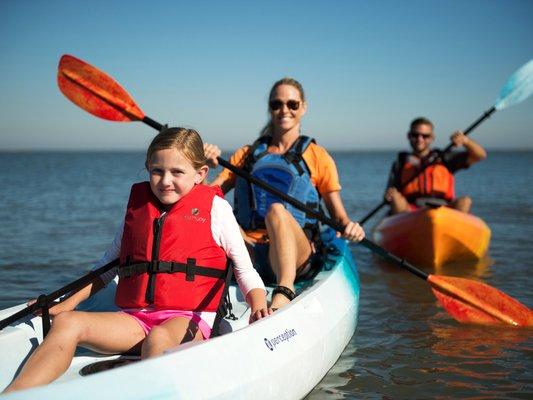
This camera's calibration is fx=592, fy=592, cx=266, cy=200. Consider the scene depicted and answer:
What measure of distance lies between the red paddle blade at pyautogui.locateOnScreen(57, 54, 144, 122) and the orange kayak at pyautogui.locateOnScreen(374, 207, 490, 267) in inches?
133

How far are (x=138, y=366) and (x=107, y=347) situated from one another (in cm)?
48

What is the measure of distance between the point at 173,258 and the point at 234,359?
0.51m

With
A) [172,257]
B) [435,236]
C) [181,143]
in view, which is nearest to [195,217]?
[172,257]

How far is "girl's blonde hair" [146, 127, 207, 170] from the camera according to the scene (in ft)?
8.19

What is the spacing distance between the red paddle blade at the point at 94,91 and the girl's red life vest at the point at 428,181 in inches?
154

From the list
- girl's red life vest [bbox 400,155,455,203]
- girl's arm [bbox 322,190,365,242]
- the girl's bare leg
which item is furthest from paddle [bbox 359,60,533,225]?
the girl's bare leg

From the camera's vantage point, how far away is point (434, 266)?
21.6 feet

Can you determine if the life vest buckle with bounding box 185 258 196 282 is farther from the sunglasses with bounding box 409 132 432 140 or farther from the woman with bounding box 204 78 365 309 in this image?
the sunglasses with bounding box 409 132 432 140

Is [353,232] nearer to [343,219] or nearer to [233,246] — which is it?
[343,219]

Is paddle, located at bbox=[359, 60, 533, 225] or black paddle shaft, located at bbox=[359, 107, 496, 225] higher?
paddle, located at bbox=[359, 60, 533, 225]

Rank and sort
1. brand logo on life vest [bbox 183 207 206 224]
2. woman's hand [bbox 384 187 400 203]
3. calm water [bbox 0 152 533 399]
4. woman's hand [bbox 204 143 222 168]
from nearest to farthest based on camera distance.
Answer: brand logo on life vest [bbox 183 207 206 224] → calm water [bbox 0 152 533 399] → woman's hand [bbox 204 143 222 168] → woman's hand [bbox 384 187 400 203]

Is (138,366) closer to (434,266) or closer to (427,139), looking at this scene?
(434,266)

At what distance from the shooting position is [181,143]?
8.23ft

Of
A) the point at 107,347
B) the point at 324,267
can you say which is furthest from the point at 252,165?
the point at 107,347
